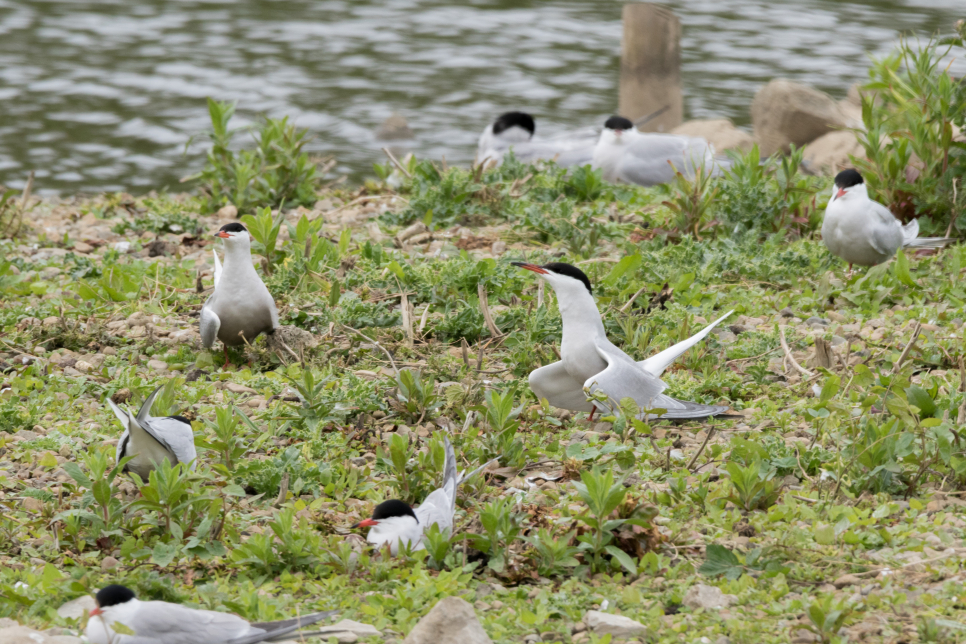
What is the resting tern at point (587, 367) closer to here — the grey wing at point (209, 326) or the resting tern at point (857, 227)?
the grey wing at point (209, 326)

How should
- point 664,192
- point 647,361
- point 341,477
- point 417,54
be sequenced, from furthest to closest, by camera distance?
point 417,54, point 664,192, point 647,361, point 341,477

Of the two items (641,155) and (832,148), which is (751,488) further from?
(832,148)

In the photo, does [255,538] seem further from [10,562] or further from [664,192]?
[664,192]

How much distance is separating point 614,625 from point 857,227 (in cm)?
332

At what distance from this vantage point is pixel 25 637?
2.74 meters

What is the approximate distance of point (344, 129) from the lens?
1309 centimetres

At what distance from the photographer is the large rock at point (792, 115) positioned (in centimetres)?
1154

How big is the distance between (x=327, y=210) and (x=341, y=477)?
13.0 feet

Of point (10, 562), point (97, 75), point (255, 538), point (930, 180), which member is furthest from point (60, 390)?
point (97, 75)

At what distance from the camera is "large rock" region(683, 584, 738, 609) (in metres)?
3.10

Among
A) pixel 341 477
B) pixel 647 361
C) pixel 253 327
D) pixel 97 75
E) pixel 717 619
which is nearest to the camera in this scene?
pixel 717 619

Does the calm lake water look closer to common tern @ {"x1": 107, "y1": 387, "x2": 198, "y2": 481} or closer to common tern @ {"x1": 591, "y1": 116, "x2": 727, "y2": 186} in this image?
common tern @ {"x1": 591, "y1": 116, "x2": 727, "y2": 186}

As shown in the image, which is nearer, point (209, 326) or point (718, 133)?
point (209, 326)

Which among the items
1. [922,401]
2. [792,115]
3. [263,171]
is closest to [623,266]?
[922,401]
